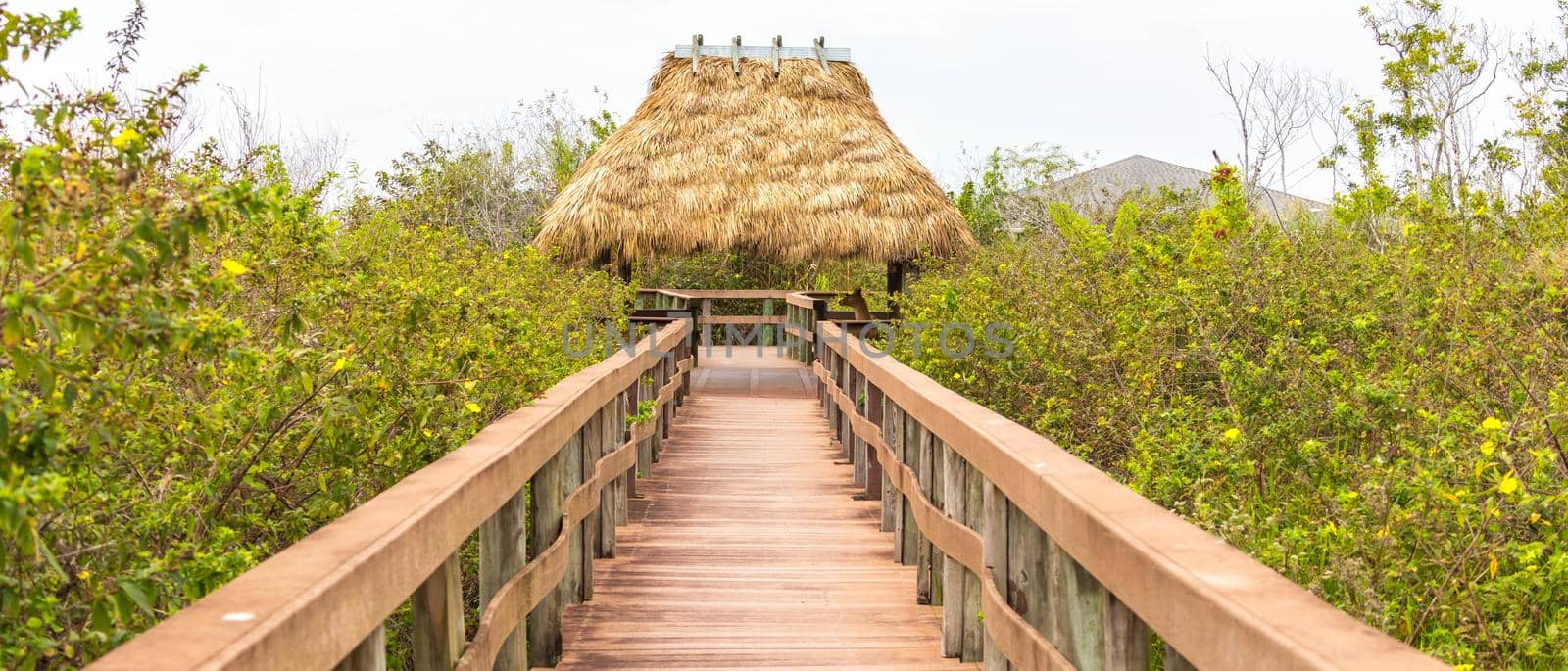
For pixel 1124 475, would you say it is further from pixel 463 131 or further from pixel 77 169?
pixel 463 131

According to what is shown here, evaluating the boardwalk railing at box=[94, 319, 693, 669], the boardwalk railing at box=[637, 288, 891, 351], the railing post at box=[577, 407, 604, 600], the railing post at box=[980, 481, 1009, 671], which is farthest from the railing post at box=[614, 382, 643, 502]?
the boardwalk railing at box=[637, 288, 891, 351]

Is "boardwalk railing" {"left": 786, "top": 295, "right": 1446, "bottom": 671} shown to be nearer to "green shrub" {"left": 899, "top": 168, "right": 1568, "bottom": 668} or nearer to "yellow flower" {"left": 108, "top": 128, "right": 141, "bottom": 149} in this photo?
"green shrub" {"left": 899, "top": 168, "right": 1568, "bottom": 668}

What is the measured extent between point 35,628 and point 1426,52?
16.8 m

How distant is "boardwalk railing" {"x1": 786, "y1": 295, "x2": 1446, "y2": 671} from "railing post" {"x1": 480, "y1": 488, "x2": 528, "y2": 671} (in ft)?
3.47

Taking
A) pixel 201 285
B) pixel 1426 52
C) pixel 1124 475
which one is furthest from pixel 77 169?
pixel 1426 52

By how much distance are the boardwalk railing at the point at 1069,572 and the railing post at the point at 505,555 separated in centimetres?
106

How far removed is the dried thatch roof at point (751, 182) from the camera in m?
15.1

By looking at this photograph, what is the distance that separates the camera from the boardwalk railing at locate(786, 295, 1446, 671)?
1.58 metres

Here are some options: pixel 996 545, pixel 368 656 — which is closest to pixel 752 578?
pixel 996 545

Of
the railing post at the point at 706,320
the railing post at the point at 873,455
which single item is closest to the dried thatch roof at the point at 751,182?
the railing post at the point at 706,320

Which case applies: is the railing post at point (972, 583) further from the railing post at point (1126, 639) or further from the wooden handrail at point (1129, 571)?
the railing post at point (1126, 639)

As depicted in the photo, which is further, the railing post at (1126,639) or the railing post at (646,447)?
the railing post at (646,447)

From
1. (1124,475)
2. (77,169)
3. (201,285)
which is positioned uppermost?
(77,169)

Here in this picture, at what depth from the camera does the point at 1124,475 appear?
5.04 meters
